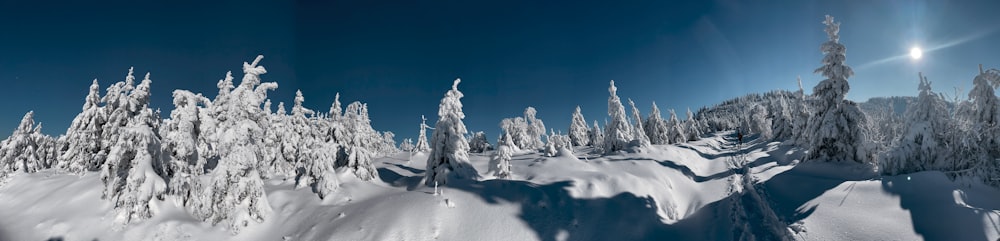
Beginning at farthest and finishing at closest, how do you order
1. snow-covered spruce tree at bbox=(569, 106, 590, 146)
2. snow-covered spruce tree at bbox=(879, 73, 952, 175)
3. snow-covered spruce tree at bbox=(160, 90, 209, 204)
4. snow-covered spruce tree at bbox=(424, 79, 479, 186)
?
snow-covered spruce tree at bbox=(569, 106, 590, 146)
snow-covered spruce tree at bbox=(424, 79, 479, 186)
snow-covered spruce tree at bbox=(879, 73, 952, 175)
snow-covered spruce tree at bbox=(160, 90, 209, 204)

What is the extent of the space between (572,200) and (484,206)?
3856 millimetres

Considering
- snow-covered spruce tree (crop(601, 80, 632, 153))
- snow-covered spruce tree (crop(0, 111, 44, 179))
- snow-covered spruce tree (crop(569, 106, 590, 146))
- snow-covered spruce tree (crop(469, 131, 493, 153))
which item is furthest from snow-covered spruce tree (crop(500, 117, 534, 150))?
snow-covered spruce tree (crop(0, 111, 44, 179))

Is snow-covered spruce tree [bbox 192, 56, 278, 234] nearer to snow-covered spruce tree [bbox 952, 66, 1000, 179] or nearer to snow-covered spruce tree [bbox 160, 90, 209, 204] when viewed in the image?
snow-covered spruce tree [bbox 160, 90, 209, 204]

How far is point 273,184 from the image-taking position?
2225 cm

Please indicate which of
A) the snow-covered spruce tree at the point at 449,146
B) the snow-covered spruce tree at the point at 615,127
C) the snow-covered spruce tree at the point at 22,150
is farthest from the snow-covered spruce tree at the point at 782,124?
the snow-covered spruce tree at the point at 22,150

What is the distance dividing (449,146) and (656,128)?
51027mm

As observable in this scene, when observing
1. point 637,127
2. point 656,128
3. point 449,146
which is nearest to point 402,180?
point 449,146

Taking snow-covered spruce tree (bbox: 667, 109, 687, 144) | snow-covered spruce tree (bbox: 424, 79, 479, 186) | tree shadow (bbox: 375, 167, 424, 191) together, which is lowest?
tree shadow (bbox: 375, 167, 424, 191)

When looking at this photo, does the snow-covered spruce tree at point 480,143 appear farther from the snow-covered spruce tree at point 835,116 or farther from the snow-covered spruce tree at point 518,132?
the snow-covered spruce tree at point 835,116

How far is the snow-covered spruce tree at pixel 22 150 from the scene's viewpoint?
104ft

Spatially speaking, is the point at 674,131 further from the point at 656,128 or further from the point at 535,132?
the point at 535,132

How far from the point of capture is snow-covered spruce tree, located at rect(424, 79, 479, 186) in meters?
20.1

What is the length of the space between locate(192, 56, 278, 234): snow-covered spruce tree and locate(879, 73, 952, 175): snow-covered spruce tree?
1118 inches

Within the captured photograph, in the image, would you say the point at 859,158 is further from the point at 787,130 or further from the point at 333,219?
the point at 787,130
